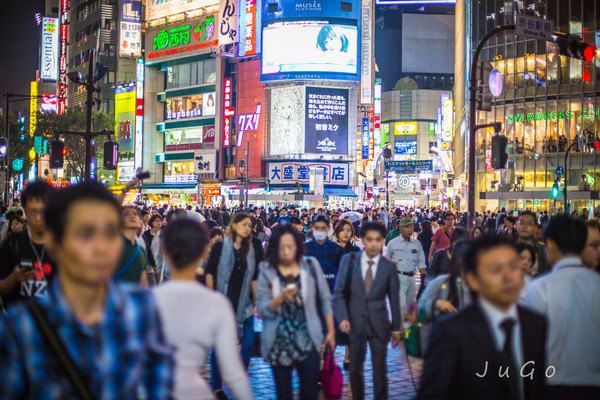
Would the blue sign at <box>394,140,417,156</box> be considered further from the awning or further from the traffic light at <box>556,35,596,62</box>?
the traffic light at <box>556,35,596,62</box>

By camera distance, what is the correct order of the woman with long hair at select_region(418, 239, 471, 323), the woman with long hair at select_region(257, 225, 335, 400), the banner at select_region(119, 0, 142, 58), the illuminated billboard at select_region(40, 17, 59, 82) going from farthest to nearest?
the banner at select_region(119, 0, 142, 58) → the illuminated billboard at select_region(40, 17, 59, 82) → the woman with long hair at select_region(257, 225, 335, 400) → the woman with long hair at select_region(418, 239, 471, 323)

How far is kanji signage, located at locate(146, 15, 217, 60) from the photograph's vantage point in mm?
81000

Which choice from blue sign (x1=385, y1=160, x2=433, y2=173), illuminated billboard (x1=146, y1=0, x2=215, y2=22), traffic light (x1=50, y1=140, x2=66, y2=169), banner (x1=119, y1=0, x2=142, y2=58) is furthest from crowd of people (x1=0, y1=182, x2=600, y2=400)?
banner (x1=119, y1=0, x2=142, y2=58)

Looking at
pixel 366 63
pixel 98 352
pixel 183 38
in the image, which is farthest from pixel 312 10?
pixel 98 352

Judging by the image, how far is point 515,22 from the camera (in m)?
15.2

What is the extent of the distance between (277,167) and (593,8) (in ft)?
96.2

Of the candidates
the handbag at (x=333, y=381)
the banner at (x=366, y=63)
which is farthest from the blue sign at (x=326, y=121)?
the handbag at (x=333, y=381)

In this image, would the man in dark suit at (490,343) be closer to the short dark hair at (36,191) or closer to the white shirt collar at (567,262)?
the white shirt collar at (567,262)

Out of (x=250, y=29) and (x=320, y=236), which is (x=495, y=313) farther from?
(x=250, y=29)

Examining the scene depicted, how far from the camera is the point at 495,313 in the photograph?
351cm

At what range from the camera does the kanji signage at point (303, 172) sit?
70.2m

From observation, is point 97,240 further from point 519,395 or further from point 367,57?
point 367,57

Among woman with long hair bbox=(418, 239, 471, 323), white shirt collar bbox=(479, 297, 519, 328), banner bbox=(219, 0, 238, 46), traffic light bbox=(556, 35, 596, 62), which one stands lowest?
woman with long hair bbox=(418, 239, 471, 323)

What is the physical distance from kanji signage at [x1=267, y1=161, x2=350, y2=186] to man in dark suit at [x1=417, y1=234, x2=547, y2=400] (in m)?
65.9
